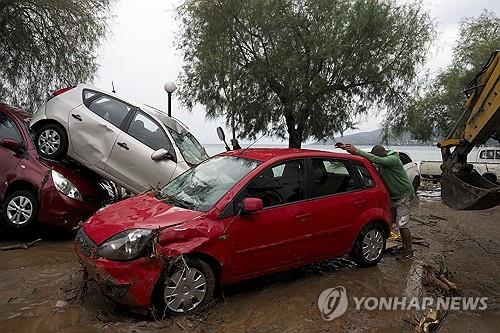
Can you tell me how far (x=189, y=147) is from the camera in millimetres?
7820

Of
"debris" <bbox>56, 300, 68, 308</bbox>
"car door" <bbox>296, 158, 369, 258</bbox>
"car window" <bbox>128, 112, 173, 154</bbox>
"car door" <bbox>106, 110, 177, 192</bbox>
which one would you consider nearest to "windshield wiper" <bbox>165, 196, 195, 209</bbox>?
"car door" <bbox>296, 158, 369, 258</bbox>

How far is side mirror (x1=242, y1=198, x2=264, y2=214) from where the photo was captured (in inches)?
165

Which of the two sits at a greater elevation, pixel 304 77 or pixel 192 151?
pixel 304 77

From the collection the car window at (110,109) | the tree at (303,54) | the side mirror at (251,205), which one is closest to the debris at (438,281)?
the side mirror at (251,205)

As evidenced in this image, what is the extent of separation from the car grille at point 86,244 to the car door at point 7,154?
2.63 m

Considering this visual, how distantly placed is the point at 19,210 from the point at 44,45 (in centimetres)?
793

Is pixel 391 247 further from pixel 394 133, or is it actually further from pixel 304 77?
pixel 394 133

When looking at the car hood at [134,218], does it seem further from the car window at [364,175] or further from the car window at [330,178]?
the car window at [364,175]

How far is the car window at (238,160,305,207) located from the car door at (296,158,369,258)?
14 cm

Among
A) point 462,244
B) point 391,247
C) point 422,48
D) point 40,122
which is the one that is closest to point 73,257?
point 40,122

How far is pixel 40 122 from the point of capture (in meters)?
7.07

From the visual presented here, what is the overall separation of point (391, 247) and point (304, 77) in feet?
32.1

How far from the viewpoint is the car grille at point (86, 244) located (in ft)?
12.9

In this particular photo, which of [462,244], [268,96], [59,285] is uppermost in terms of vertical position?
[268,96]
